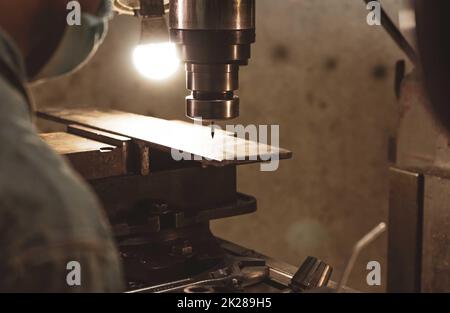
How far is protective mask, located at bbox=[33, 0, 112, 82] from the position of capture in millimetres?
821

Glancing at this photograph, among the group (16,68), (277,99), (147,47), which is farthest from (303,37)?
(16,68)

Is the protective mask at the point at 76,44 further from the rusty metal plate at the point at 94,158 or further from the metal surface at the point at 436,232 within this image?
the metal surface at the point at 436,232

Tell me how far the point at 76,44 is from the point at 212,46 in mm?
421

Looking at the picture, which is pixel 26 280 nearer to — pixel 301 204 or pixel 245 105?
pixel 245 105

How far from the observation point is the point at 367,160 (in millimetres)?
2652

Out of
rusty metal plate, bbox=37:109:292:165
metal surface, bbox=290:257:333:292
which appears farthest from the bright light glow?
metal surface, bbox=290:257:333:292

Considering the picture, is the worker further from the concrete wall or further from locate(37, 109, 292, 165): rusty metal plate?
the concrete wall

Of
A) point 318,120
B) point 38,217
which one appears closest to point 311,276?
point 38,217

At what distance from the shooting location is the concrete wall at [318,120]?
245cm

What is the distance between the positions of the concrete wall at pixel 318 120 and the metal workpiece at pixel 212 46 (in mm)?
1025

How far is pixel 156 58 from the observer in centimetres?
148

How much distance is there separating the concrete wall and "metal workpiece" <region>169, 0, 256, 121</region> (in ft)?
3.36

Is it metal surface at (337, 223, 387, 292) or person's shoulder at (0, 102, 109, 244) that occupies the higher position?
person's shoulder at (0, 102, 109, 244)
